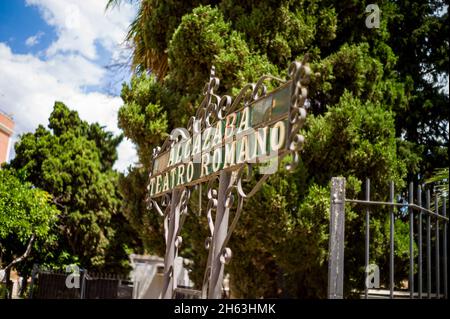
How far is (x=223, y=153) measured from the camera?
3.96m

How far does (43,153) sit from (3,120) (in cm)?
340

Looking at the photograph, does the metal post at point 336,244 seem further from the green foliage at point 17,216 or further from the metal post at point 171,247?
the green foliage at point 17,216

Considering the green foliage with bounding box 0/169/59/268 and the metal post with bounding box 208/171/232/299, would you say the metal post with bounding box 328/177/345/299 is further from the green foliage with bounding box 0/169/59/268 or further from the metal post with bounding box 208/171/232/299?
the green foliage with bounding box 0/169/59/268

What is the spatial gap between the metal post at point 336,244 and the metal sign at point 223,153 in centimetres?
70

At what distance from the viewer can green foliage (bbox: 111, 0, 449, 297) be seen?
7.40 metres

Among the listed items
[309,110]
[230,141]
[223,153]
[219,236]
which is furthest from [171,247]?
[309,110]

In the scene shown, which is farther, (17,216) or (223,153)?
(17,216)

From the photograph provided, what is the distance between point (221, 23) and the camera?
7.95 m

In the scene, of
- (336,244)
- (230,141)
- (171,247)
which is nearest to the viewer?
(230,141)

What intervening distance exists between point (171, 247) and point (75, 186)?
26.7ft

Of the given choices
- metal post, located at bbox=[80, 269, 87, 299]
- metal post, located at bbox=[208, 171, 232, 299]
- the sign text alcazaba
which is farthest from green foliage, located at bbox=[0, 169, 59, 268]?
metal post, located at bbox=[208, 171, 232, 299]

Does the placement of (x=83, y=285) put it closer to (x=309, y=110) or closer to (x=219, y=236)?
(x=309, y=110)

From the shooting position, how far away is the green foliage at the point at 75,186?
38.3 ft

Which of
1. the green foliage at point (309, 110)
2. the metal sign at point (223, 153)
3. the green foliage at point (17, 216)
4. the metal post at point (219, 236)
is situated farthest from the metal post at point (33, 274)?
the metal post at point (219, 236)
